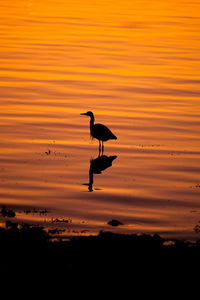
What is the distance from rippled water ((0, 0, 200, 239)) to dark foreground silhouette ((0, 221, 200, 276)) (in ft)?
6.20

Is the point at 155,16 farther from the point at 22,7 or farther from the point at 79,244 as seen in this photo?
the point at 79,244

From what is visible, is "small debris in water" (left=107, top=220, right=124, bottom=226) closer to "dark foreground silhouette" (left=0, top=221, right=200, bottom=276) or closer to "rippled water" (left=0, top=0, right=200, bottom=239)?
A: "rippled water" (left=0, top=0, right=200, bottom=239)

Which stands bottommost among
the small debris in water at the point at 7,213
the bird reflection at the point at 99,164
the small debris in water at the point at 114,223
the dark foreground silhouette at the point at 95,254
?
the dark foreground silhouette at the point at 95,254

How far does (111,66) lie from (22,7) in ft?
101

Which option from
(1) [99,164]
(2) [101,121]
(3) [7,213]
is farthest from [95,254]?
(2) [101,121]

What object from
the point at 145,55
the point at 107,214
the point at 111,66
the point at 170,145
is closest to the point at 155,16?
the point at 145,55

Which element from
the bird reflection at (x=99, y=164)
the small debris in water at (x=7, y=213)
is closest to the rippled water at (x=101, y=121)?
the bird reflection at (x=99, y=164)

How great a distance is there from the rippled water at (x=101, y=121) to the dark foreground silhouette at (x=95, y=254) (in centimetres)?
189

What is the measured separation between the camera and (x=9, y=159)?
22.8 meters

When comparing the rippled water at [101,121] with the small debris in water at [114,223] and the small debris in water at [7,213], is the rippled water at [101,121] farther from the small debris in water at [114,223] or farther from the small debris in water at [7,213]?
the small debris in water at [7,213]

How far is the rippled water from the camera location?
18.2 meters

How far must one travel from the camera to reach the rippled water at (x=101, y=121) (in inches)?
717

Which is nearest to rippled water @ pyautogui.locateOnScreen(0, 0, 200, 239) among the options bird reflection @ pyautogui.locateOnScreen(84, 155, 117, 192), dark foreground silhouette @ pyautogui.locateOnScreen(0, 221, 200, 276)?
bird reflection @ pyautogui.locateOnScreen(84, 155, 117, 192)

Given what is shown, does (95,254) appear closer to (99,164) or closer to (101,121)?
(99,164)
